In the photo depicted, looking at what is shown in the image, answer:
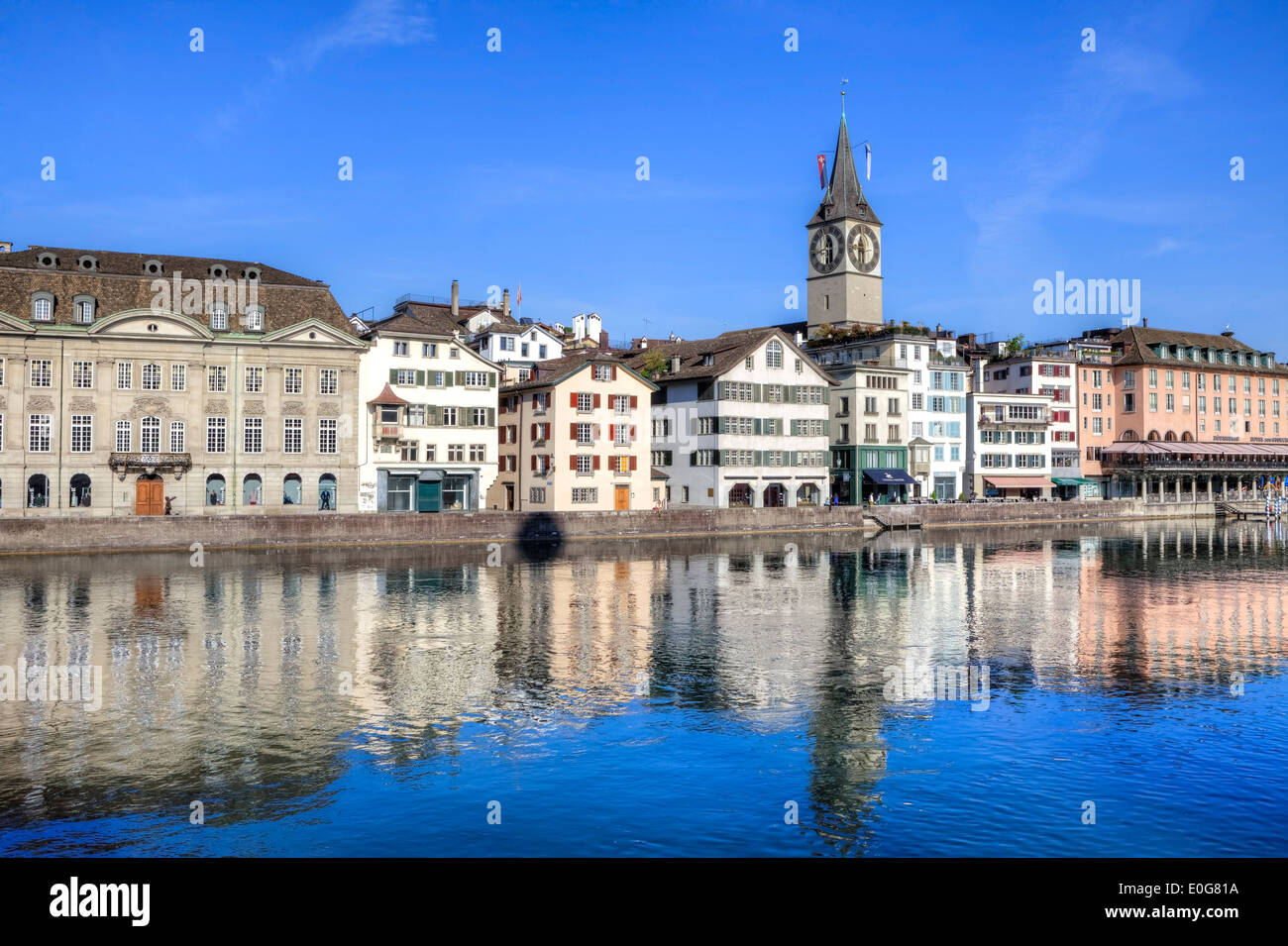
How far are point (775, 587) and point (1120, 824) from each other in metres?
34.5

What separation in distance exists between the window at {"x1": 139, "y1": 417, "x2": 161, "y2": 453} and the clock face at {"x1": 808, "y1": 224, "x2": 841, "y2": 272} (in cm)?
8951

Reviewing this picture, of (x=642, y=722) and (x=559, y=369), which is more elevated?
(x=559, y=369)

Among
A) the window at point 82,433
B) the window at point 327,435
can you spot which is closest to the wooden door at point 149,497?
the window at point 82,433

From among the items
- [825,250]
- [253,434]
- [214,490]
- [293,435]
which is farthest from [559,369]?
[825,250]

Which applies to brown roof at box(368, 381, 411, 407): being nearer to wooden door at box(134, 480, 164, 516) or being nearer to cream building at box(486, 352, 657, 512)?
cream building at box(486, 352, 657, 512)

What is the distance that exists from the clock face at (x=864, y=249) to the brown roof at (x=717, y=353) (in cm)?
3925

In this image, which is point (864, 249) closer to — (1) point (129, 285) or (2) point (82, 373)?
(1) point (129, 285)

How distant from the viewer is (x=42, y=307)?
72.3 metres

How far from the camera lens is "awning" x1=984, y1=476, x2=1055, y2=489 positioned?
116 meters

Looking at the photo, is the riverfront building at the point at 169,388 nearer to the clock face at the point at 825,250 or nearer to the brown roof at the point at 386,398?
the brown roof at the point at 386,398

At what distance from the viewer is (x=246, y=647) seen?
34625 mm

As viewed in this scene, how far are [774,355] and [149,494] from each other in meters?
50.5

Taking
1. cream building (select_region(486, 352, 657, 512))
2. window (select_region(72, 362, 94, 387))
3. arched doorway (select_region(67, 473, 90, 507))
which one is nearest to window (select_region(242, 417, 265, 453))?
window (select_region(72, 362, 94, 387))

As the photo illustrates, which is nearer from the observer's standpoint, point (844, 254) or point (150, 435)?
point (150, 435)
